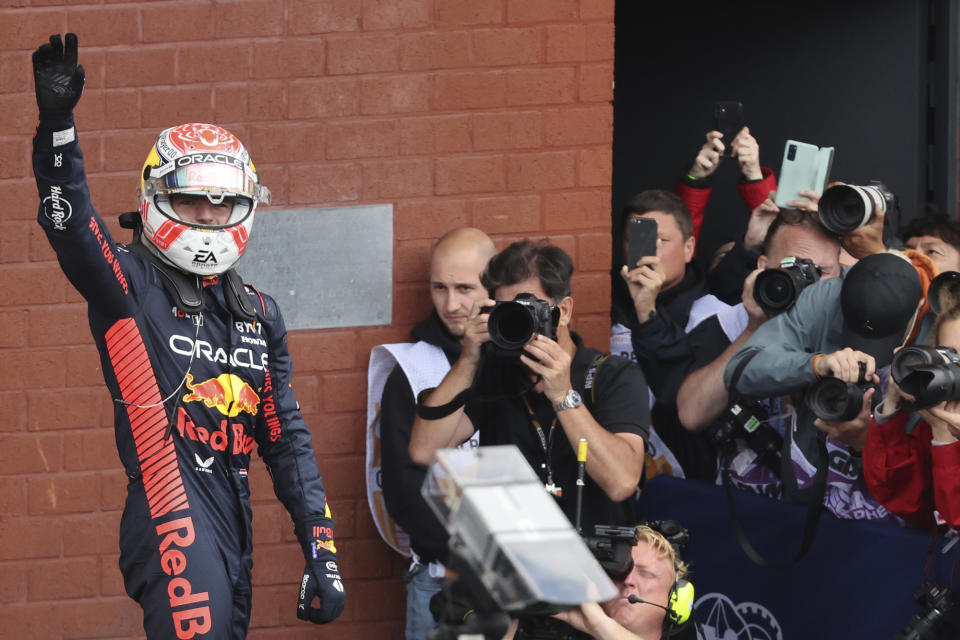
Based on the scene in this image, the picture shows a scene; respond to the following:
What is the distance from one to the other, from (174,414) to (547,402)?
1087mm

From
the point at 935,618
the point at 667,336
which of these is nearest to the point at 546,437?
the point at 667,336

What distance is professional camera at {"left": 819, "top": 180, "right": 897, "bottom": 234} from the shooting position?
12.1 ft

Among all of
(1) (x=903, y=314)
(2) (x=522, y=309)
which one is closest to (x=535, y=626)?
(2) (x=522, y=309)

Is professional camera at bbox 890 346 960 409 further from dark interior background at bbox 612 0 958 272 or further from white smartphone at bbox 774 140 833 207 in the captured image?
dark interior background at bbox 612 0 958 272

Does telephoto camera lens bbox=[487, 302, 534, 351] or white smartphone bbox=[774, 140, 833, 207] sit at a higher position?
white smartphone bbox=[774, 140, 833, 207]

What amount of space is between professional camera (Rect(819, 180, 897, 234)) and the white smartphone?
16.1 inches

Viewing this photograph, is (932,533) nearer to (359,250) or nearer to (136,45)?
(359,250)

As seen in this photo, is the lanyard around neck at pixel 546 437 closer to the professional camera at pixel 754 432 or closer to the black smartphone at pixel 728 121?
the professional camera at pixel 754 432

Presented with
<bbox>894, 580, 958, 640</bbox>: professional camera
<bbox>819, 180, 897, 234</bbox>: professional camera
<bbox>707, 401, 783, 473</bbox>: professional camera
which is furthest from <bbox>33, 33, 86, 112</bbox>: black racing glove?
<bbox>894, 580, 958, 640</bbox>: professional camera

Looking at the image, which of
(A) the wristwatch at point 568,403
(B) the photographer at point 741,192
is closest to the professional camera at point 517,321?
(A) the wristwatch at point 568,403

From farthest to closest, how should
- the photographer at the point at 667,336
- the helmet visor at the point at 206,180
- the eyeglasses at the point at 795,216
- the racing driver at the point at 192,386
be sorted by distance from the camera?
the photographer at the point at 667,336
the eyeglasses at the point at 795,216
the helmet visor at the point at 206,180
the racing driver at the point at 192,386

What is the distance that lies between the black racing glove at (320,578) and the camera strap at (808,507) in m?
1.18

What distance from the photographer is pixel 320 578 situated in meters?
3.23

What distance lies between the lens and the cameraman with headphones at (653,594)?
118 inches
